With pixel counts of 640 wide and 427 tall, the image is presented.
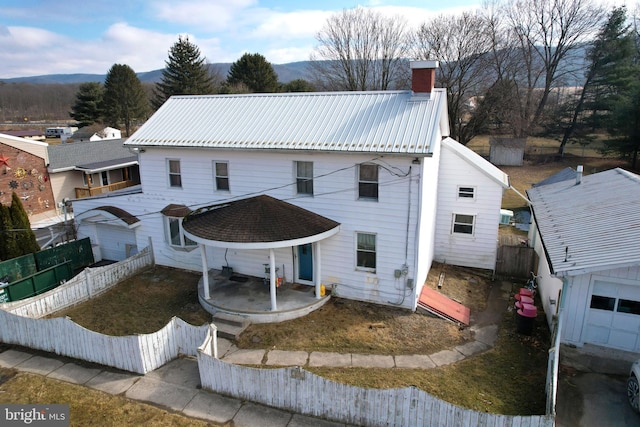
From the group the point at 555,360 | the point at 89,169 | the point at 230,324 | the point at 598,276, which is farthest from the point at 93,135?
the point at 555,360

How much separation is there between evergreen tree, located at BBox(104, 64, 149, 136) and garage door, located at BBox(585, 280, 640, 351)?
69799 millimetres

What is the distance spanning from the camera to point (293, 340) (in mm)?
12711

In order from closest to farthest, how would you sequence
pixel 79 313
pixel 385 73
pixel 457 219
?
pixel 79 313
pixel 457 219
pixel 385 73

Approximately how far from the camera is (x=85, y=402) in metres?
9.78

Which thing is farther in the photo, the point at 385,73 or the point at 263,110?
the point at 385,73

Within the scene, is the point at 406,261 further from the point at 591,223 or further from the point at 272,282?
the point at 591,223

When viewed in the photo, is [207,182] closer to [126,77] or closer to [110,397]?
[110,397]

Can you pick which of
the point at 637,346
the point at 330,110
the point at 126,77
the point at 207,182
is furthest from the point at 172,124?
A: the point at 126,77

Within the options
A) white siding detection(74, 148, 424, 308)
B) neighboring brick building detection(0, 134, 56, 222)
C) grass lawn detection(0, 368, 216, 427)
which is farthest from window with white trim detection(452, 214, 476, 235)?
neighboring brick building detection(0, 134, 56, 222)

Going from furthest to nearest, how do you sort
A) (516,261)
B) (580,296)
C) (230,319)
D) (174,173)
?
(516,261) → (174,173) → (230,319) → (580,296)

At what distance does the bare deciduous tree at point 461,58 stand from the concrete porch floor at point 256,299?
3107 centimetres

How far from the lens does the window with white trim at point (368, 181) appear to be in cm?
1414

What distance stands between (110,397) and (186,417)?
2247 mm

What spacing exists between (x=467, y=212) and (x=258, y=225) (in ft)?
32.0
